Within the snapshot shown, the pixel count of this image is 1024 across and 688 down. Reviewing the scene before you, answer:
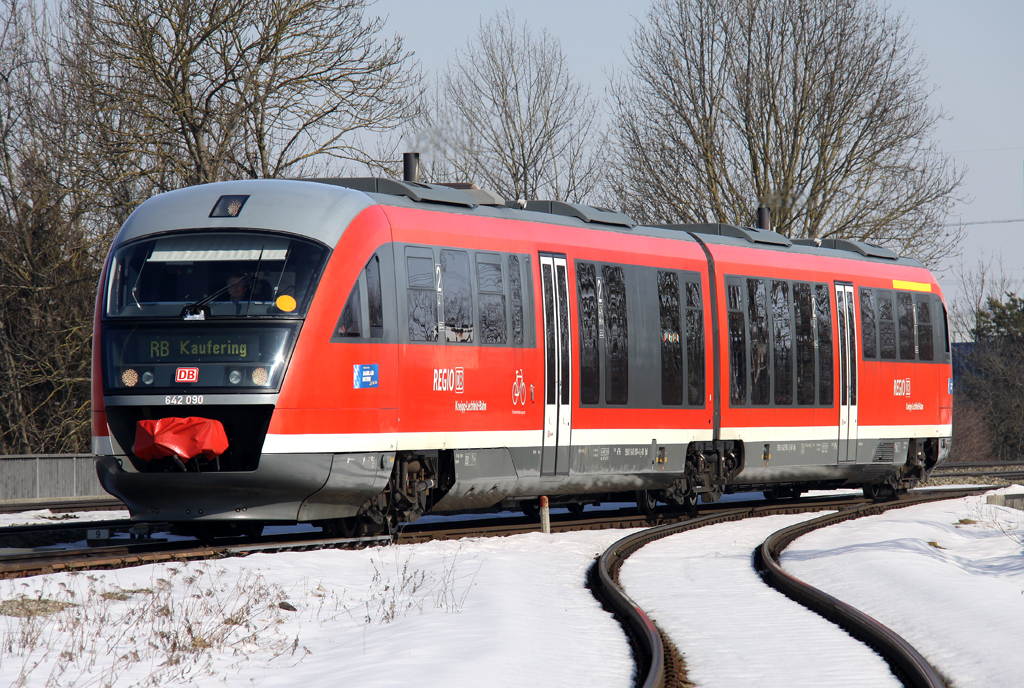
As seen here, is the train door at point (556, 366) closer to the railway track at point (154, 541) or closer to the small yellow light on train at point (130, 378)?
the railway track at point (154, 541)

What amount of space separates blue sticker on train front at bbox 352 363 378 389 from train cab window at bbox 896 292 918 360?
11481 mm

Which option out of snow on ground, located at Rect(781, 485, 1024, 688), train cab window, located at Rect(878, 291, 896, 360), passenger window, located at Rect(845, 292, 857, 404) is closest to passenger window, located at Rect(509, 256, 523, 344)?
snow on ground, located at Rect(781, 485, 1024, 688)

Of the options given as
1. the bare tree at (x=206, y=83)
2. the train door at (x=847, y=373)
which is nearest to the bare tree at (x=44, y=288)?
the bare tree at (x=206, y=83)

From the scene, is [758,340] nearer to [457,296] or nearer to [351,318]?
[457,296]

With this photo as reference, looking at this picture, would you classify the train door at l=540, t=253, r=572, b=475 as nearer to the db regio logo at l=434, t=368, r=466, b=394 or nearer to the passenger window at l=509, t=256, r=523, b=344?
the passenger window at l=509, t=256, r=523, b=344

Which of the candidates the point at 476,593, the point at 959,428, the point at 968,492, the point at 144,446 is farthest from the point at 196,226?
the point at 959,428

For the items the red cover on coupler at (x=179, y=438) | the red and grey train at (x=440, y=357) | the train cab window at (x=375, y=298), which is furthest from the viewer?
the train cab window at (x=375, y=298)

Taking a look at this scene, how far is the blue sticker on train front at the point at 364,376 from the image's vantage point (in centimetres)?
1207

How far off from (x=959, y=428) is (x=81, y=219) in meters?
35.4

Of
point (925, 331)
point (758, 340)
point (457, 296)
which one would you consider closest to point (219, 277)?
point (457, 296)

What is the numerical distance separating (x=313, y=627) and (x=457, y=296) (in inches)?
205

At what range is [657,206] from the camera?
38406 mm

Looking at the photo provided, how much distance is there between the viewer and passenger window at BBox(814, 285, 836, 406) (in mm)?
18781

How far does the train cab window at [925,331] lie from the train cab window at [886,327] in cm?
93
